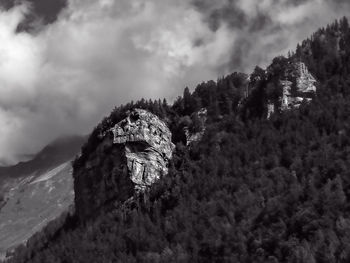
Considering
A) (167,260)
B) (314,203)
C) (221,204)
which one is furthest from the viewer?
(221,204)

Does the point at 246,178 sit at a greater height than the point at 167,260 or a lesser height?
greater

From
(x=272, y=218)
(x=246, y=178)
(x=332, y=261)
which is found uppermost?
(x=246, y=178)

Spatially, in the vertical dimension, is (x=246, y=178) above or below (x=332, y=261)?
above

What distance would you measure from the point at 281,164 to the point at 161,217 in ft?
131

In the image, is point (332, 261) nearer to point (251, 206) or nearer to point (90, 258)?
point (251, 206)

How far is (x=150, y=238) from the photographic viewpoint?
183 m

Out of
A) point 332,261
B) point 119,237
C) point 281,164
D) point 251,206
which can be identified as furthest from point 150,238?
point 332,261

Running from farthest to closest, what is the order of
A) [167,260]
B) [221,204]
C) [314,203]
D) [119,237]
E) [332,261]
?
[119,237]
[221,204]
[167,260]
[314,203]
[332,261]

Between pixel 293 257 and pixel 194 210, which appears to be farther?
pixel 194 210

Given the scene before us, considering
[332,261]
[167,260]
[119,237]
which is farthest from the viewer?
[119,237]

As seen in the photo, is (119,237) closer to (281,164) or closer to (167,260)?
(167,260)

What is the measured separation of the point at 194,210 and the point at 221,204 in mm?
10232

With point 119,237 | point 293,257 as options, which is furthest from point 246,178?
point 293,257

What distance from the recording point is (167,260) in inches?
6476
